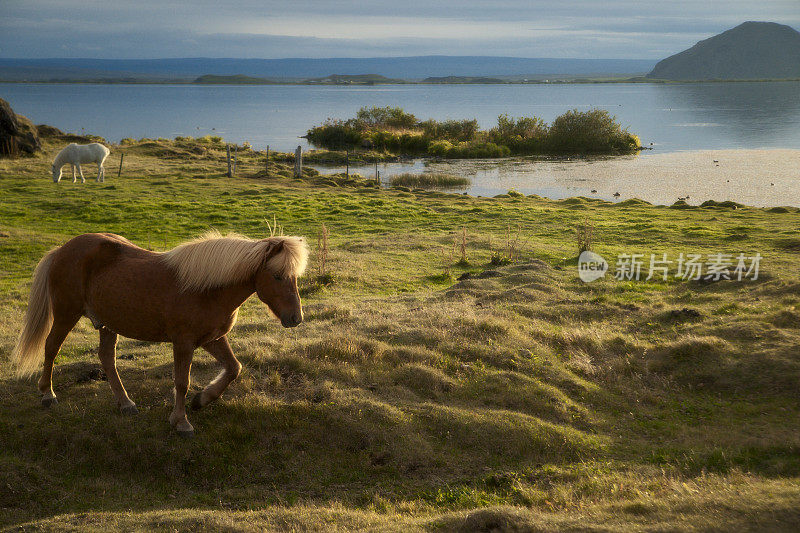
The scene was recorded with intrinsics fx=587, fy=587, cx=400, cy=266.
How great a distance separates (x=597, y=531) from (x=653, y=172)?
5391cm

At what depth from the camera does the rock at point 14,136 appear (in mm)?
40562

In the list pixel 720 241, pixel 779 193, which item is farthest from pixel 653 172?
pixel 720 241

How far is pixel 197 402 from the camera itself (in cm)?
765

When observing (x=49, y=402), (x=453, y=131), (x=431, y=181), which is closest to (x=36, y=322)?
(x=49, y=402)

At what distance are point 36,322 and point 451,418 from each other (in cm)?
565

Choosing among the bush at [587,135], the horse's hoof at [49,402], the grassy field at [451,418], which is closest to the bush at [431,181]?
the bush at [587,135]

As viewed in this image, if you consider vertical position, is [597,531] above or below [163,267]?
below

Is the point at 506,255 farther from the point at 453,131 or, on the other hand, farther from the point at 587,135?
the point at 453,131

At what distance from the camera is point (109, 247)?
7207 millimetres

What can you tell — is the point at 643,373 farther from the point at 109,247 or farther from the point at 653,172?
the point at 653,172

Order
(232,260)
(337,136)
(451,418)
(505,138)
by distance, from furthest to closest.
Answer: (337,136) → (505,138) → (451,418) → (232,260)

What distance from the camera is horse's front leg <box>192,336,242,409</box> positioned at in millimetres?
7234

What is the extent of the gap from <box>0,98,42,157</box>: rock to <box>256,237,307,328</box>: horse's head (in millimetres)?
42660

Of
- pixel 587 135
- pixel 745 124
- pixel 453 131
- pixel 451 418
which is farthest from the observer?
pixel 745 124
